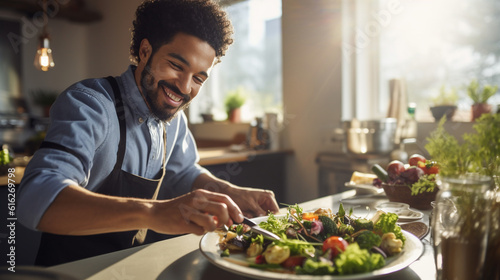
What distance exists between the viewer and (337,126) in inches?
106

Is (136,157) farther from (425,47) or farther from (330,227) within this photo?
(425,47)

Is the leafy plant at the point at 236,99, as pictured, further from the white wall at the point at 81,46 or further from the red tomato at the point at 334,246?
the red tomato at the point at 334,246

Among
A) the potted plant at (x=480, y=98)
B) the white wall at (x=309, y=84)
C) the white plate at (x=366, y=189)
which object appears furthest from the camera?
the white wall at (x=309, y=84)

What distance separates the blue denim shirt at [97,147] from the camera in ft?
2.85

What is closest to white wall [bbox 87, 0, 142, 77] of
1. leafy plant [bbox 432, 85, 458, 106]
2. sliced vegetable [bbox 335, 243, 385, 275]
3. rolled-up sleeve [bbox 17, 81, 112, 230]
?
leafy plant [bbox 432, 85, 458, 106]

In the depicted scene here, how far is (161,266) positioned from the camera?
2.56 feet

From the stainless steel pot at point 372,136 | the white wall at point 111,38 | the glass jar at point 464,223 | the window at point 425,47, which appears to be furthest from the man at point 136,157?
the white wall at point 111,38

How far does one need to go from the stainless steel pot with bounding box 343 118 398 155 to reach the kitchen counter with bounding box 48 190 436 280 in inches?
49.5

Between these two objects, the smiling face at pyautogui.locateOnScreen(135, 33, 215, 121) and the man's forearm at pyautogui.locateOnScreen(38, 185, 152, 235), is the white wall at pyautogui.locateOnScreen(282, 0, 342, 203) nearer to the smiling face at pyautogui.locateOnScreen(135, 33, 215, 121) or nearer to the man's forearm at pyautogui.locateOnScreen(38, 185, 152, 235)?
the smiling face at pyautogui.locateOnScreen(135, 33, 215, 121)

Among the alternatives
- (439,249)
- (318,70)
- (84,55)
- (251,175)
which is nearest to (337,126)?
(318,70)

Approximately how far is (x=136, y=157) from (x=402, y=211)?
81 centimetres

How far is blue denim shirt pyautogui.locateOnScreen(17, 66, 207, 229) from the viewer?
87cm

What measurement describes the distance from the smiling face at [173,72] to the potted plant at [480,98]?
1449mm

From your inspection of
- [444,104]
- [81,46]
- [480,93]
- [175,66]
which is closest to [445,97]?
[444,104]
